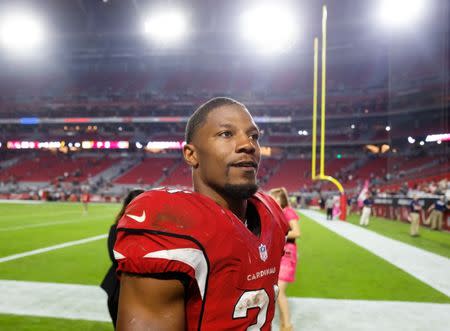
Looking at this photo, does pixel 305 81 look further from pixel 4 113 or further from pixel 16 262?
→ pixel 16 262

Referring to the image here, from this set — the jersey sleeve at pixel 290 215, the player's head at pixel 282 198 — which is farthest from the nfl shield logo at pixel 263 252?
the player's head at pixel 282 198

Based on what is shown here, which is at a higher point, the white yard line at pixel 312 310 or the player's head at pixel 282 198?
the player's head at pixel 282 198

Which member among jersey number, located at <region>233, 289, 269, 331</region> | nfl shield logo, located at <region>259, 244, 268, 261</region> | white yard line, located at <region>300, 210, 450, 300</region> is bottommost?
white yard line, located at <region>300, 210, 450, 300</region>

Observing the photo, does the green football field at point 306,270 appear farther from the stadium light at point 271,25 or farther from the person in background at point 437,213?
the stadium light at point 271,25

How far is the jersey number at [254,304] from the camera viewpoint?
129 centimetres

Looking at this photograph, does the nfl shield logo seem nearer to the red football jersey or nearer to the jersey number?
the red football jersey

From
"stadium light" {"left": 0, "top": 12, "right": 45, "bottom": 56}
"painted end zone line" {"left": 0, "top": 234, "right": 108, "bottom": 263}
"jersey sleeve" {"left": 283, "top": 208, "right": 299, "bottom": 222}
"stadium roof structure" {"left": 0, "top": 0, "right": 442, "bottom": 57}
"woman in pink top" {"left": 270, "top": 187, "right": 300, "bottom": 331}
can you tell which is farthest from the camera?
"stadium light" {"left": 0, "top": 12, "right": 45, "bottom": 56}

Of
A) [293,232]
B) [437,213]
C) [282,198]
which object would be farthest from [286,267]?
[437,213]

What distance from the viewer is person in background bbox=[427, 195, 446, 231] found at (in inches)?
541

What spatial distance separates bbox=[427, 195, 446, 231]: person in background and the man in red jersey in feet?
47.2

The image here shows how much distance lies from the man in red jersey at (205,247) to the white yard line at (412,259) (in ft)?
17.2

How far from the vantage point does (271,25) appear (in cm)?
3362

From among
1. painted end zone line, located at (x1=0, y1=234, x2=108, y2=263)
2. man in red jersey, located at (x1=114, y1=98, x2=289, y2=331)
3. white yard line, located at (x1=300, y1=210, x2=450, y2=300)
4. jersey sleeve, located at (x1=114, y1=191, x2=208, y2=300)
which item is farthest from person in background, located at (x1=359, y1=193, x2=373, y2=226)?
jersey sleeve, located at (x1=114, y1=191, x2=208, y2=300)

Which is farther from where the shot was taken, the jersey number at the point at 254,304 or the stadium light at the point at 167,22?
the stadium light at the point at 167,22
